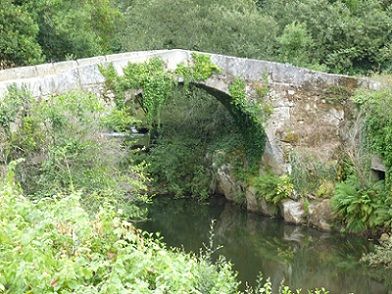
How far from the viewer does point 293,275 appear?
39.3 feet

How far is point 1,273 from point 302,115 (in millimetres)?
11754

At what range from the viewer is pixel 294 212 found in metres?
14.8

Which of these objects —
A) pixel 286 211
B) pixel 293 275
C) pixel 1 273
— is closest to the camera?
pixel 1 273

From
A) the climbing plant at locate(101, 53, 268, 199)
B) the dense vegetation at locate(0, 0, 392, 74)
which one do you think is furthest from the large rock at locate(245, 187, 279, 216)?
the dense vegetation at locate(0, 0, 392, 74)

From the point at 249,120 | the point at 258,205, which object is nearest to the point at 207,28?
the point at 249,120

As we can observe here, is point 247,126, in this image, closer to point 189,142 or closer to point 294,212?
point 189,142

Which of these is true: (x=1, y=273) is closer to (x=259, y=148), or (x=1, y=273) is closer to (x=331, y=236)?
(x=331, y=236)

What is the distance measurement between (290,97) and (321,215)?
105 inches

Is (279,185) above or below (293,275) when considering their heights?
above

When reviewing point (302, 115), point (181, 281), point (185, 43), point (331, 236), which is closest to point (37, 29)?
point (185, 43)

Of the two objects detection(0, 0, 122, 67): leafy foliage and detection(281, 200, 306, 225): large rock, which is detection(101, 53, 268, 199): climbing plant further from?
detection(0, 0, 122, 67): leafy foliage

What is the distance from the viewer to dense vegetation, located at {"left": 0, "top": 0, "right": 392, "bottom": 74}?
18.6m

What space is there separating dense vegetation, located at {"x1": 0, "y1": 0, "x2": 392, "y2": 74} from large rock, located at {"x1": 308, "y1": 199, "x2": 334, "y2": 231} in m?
4.95

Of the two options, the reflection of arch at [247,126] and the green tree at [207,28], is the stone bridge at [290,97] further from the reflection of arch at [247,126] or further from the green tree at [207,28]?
the green tree at [207,28]
